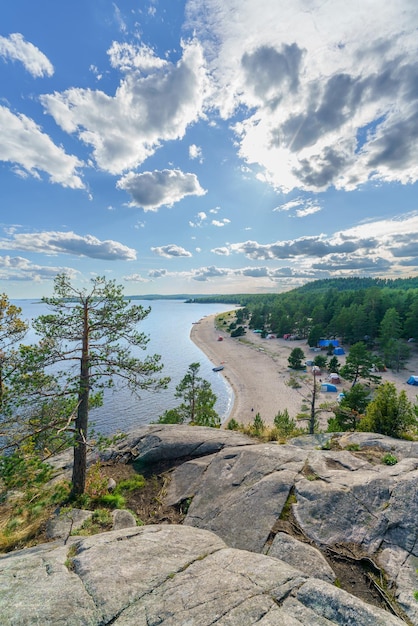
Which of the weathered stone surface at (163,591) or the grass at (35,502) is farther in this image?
the grass at (35,502)

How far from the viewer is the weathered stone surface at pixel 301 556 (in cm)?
664

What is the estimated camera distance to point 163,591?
520 centimetres

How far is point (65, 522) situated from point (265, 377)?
55.4 m

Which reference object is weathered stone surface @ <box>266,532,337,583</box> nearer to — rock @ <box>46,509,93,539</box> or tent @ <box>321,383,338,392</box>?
rock @ <box>46,509,93,539</box>

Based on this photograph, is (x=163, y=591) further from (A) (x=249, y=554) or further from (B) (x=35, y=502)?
(B) (x=35, y=502)

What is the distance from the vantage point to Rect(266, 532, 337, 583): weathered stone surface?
6.64 meters

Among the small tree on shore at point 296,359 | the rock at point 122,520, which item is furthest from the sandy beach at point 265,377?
the rock at point 122,520

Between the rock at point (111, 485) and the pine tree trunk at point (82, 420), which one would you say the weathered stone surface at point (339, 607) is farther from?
the rock at point (111, 485)

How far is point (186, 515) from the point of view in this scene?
34.1 ft

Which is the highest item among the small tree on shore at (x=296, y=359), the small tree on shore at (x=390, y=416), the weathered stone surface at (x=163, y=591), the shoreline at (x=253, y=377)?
the weathered stone surface at (x=163, y=591)

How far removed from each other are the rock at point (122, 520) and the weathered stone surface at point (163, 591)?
95.0 inches

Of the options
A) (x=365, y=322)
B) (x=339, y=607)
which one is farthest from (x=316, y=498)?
(x=365, y=322)

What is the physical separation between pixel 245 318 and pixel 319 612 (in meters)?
150

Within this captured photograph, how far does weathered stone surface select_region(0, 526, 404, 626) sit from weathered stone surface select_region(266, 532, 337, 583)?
107 cm
